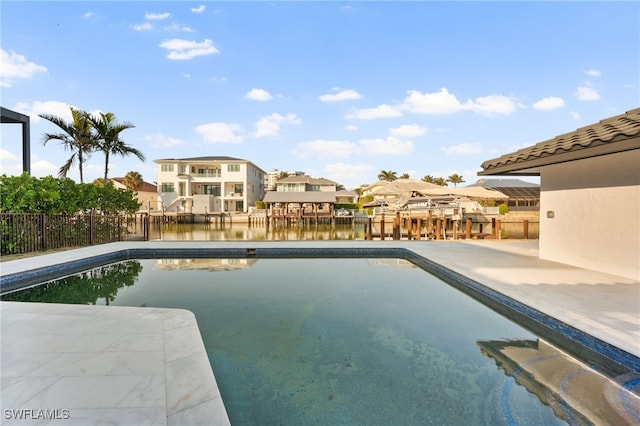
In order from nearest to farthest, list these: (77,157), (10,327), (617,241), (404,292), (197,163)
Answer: (10,327), (617,241), (404,292), (77,157), (197,163)

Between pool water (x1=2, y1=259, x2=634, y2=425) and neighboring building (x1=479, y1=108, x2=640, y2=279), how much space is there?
314 cm

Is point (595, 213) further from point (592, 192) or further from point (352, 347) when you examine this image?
point (352, 347)

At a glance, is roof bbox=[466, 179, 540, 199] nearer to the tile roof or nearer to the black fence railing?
the tile roof

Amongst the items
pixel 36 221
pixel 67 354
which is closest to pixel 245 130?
pixel 36 221

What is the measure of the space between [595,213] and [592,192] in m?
0.46

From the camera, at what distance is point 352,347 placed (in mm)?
4164

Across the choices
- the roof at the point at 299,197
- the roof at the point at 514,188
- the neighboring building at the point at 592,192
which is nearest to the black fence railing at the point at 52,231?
the neighboring building at the point at 592,192

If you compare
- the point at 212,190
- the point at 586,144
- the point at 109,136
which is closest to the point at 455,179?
the point at 212,190

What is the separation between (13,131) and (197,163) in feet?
95.5

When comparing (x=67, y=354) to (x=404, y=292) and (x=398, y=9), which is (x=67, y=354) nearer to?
(x=404, y=292)

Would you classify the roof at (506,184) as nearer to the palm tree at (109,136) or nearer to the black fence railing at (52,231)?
the palm tree at (109,136)

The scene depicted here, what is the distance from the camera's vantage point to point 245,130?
104 ft

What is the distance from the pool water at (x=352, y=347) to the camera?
286cm

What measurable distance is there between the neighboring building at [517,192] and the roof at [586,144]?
33576 mm
